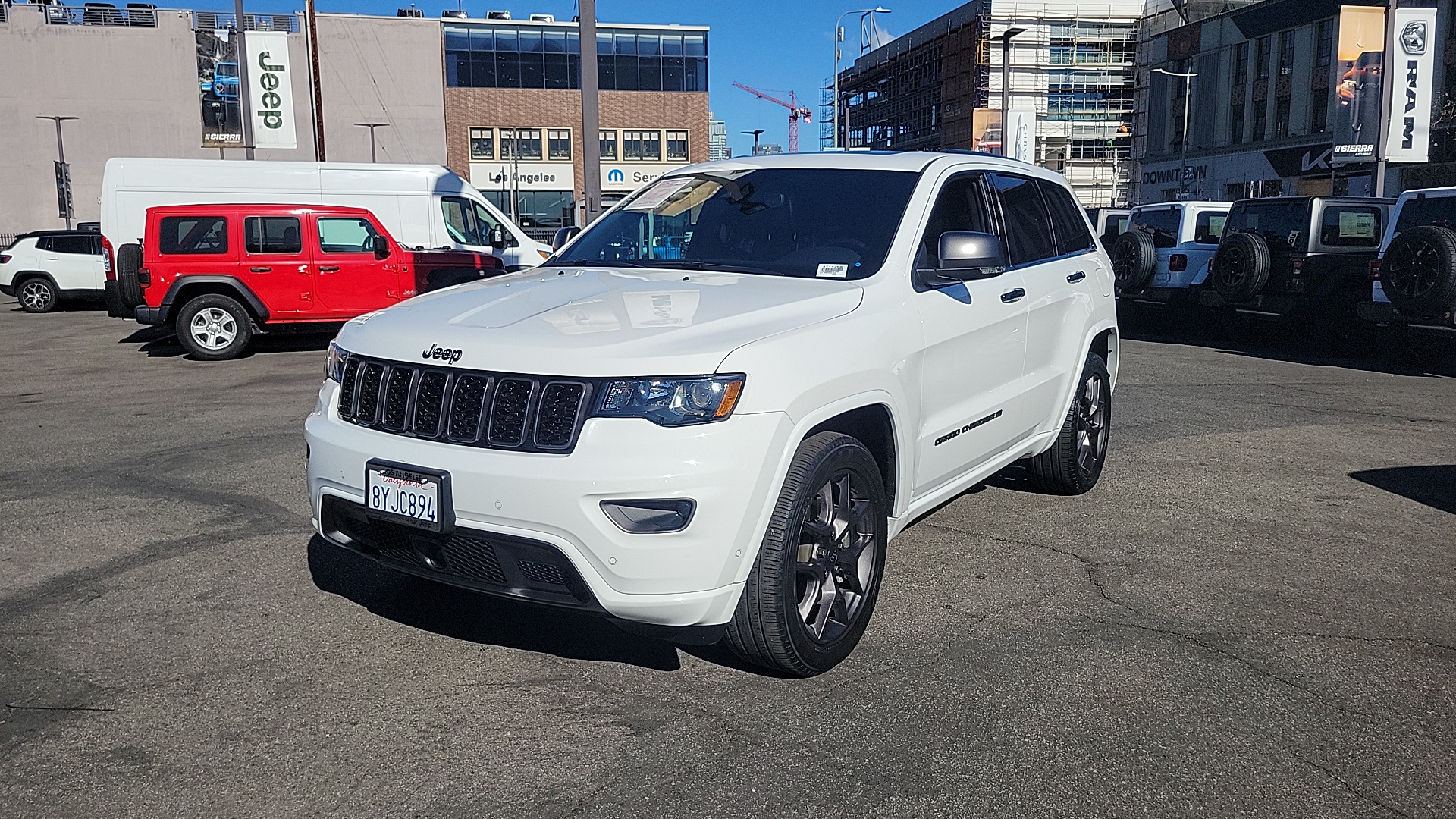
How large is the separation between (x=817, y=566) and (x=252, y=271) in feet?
40.0

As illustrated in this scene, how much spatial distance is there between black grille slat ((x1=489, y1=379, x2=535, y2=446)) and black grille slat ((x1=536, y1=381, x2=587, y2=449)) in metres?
0.05

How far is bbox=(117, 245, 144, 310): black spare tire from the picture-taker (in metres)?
13.7

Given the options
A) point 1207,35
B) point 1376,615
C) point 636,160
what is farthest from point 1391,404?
point 636,160

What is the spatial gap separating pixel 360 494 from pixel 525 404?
2.23 feet

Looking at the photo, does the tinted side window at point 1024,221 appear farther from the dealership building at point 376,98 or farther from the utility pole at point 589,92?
the dealership building at point 376,98

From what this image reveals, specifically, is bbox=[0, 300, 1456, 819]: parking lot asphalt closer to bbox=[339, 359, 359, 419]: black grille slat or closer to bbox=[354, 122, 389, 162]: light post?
bbox=[339, 359, 359, 419]: black grille slat

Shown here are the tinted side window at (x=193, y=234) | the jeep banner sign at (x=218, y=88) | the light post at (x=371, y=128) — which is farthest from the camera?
the light post at (x=371, y=128)

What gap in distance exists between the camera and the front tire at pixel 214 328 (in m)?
13.9

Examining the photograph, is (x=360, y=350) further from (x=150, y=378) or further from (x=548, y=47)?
(x=548, y=47)

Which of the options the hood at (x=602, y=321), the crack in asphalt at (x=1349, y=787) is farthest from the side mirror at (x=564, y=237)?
the crack in asphalt at (x=1349, y=787)

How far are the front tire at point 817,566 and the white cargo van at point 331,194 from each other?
1323 cm

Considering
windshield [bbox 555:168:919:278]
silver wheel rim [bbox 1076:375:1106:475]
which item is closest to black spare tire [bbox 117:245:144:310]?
windshield [bbox 555:168:919:278]

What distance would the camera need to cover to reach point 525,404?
11.4 ft

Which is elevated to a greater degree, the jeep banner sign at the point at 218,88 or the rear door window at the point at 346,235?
the jeep banner sign at the point at 218,88
